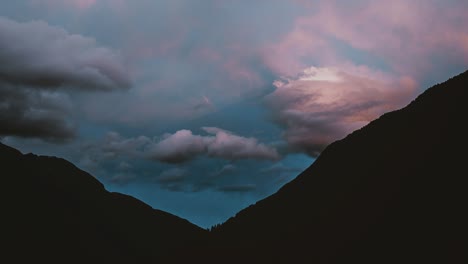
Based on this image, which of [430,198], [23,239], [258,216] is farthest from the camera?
[23,239]

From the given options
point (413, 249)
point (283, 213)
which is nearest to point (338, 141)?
point (283, 213)

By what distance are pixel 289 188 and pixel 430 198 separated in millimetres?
73754

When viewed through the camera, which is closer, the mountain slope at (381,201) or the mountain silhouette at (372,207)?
the mountain slope at (381,201)

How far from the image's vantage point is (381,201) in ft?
267

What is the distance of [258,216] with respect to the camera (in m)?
139

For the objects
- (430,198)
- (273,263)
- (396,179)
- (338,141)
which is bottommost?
(273,263)

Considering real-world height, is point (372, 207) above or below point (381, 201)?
below

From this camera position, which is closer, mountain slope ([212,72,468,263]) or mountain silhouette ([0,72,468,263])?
mountain slope ([212,72,468,263])

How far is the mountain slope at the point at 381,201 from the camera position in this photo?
62.0 metres

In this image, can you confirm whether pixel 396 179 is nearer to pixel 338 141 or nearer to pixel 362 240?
pixel 362 240

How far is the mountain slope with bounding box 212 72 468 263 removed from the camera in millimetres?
62000

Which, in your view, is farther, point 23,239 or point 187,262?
point 23,239

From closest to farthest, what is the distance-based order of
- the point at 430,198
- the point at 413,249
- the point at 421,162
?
1. the point at 413,249
2. the point at 430,198
3. the point at 421,162

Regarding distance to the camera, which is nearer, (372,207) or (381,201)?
(381,201)
